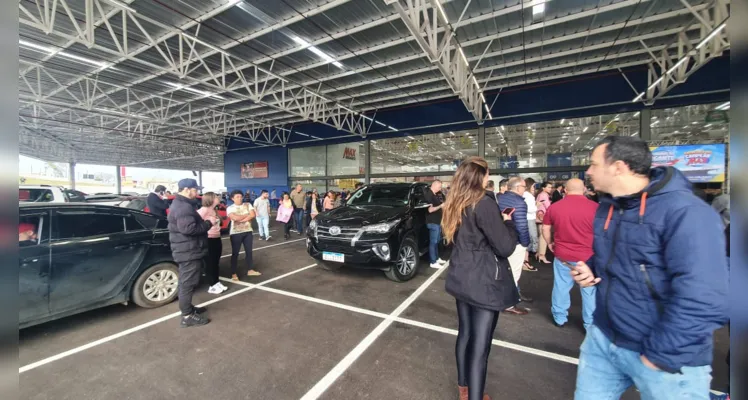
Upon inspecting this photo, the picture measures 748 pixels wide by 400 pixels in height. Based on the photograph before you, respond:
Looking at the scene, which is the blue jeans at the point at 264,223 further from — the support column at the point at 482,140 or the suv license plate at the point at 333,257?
the support column at the point at 482,140

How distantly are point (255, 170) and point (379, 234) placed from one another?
17.5 metres

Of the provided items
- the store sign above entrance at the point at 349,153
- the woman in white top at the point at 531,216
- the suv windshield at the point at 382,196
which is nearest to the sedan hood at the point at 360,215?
the suv windshield at the point at 382,196

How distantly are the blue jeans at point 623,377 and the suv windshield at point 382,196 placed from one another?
378 cm

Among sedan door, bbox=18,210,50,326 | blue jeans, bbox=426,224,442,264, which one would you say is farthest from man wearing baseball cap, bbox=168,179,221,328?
blue jeans, bbox=426,224,442,264

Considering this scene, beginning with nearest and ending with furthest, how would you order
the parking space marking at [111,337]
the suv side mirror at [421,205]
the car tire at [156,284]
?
the parking space marking at [111,337], the car tire at [156,284], the suv side mirror at [421,205]

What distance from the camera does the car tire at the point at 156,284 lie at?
Answer: 3.75 m

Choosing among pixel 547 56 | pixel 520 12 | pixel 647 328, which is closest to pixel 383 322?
pixel 647 328

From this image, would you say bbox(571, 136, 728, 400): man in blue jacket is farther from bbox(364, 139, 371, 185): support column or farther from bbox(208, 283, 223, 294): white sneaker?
bbox(364, 139, 371, 185): support column

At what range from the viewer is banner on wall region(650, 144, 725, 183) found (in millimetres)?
7602

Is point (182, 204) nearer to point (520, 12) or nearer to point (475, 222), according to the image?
point (475, 222)

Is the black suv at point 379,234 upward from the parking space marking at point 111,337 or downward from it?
upward

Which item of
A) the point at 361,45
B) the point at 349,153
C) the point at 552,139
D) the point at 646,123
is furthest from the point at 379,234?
the point at 349,153

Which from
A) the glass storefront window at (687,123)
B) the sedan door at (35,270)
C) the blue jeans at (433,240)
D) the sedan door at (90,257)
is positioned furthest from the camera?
the glass storefront window at (687,123)

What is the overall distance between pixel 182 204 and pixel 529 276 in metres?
5.53
